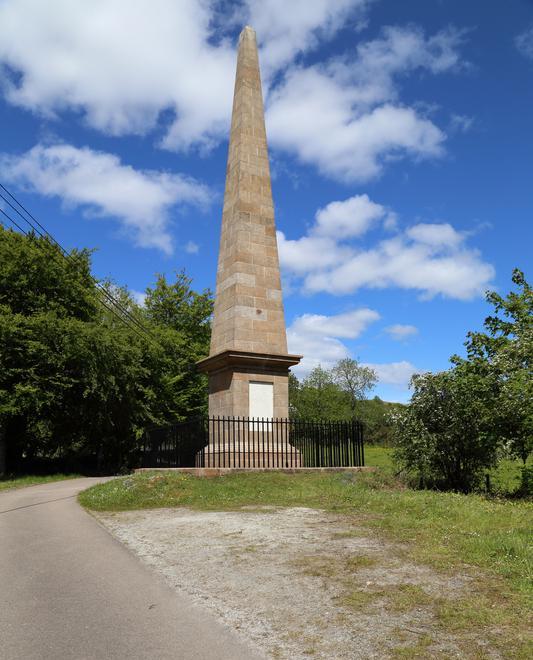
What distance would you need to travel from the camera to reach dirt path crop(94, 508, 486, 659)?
3.84m

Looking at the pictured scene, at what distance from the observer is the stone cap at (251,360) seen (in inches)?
618

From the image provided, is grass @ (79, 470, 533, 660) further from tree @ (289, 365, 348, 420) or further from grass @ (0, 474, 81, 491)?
tree @ (289, 365, 348, 420)

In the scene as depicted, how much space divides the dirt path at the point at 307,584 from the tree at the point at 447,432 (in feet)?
23.9

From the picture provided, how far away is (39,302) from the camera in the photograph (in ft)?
80.5

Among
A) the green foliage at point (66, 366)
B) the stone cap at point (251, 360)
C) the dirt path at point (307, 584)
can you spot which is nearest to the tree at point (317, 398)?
the green foliage at point (66, 366)

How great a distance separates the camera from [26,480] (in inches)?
816

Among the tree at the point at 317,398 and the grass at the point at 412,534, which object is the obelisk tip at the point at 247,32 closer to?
the grass at the point at 412,534

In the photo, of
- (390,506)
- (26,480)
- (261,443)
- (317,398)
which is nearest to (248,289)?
(261,443)

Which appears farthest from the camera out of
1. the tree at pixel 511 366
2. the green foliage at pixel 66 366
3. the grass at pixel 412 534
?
the green foliage at pixel 66 366

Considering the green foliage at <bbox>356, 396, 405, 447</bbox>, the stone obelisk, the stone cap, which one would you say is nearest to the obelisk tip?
the stone obelisk

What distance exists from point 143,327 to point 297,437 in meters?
19.9

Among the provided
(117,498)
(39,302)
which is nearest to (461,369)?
(117,498)

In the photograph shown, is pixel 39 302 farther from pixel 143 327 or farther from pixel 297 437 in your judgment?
pixel 297 437

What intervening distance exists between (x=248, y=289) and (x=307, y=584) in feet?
39.9
